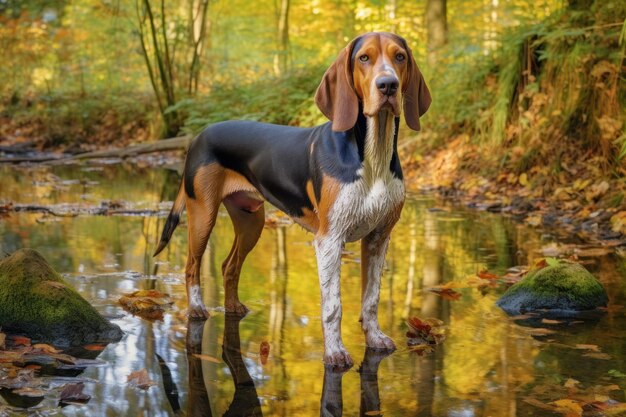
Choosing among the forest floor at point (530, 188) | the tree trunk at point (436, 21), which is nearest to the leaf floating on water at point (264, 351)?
the forest floor at point (530, 188)

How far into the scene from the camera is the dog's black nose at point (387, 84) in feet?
14.6

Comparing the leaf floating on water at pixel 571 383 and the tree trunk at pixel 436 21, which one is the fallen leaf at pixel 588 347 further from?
the tree trunk at pixel 436 21

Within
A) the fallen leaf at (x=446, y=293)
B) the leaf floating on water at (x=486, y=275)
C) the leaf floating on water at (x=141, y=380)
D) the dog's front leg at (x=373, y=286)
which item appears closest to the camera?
the leaf floating on water at (x=141, y=380)

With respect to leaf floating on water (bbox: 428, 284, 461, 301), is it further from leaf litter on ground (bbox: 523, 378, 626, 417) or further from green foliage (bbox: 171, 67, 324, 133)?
green foliage (bbox: 171, 67, 324, 133)

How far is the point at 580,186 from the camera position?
11.1m

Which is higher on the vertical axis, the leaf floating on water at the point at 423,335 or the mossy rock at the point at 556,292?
the mossy rock at the point at 556,292

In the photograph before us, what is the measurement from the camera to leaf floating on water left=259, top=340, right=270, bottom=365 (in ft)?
16.1

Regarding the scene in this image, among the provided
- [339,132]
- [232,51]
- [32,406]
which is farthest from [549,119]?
[232,51]

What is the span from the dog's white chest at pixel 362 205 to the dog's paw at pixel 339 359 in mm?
697

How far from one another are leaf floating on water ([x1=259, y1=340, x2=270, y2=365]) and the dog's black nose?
176cm

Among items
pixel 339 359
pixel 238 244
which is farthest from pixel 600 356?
pixel 238 244

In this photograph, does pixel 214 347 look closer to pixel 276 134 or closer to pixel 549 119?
pixel 276 134

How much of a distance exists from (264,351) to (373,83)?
1795 mm

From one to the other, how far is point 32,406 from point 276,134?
257cm
